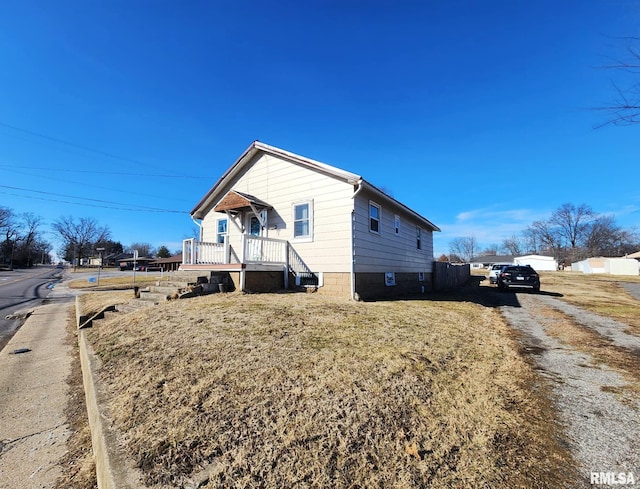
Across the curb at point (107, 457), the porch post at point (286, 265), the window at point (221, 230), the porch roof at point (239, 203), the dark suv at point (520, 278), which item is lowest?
the curb at point (107, 457)

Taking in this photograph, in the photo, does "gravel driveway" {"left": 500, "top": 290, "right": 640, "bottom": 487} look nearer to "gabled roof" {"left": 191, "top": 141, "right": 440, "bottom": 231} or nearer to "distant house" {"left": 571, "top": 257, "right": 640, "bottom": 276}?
"gabled roof" {"left": 191, "top": 141, "right": 440, "bottom": 231}

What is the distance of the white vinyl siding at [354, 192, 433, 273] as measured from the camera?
Answer: 10.2m

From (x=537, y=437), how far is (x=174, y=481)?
303 cm

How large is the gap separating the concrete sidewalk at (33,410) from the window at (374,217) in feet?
29.6

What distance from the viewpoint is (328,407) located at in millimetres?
3020

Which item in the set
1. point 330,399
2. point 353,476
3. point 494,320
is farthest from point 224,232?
point 353,476

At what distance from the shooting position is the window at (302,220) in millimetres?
10805

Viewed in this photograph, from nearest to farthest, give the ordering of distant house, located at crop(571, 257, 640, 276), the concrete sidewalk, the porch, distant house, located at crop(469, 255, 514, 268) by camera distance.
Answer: the concrete sidewalk → the porch → distant house, located at crop(571, 257, 640, 276) → distant house, located at crop(469, 255, 514, 268)

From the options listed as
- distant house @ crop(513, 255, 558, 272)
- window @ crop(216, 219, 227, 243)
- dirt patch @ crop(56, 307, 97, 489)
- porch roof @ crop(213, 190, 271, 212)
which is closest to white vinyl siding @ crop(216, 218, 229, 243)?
window @ crop(216, 219, 227, 243)

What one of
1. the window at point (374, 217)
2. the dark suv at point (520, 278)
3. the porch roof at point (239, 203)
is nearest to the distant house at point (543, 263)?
the dark suv at point (520, 278)

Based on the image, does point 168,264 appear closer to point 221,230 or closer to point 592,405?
point 221,230

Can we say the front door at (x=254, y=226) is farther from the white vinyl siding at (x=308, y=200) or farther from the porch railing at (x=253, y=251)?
the porch railing at (x=253, y=251)

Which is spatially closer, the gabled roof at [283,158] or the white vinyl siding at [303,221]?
the gabled roof at [283,158]

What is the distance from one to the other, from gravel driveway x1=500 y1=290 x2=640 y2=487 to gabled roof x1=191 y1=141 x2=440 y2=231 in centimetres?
599
